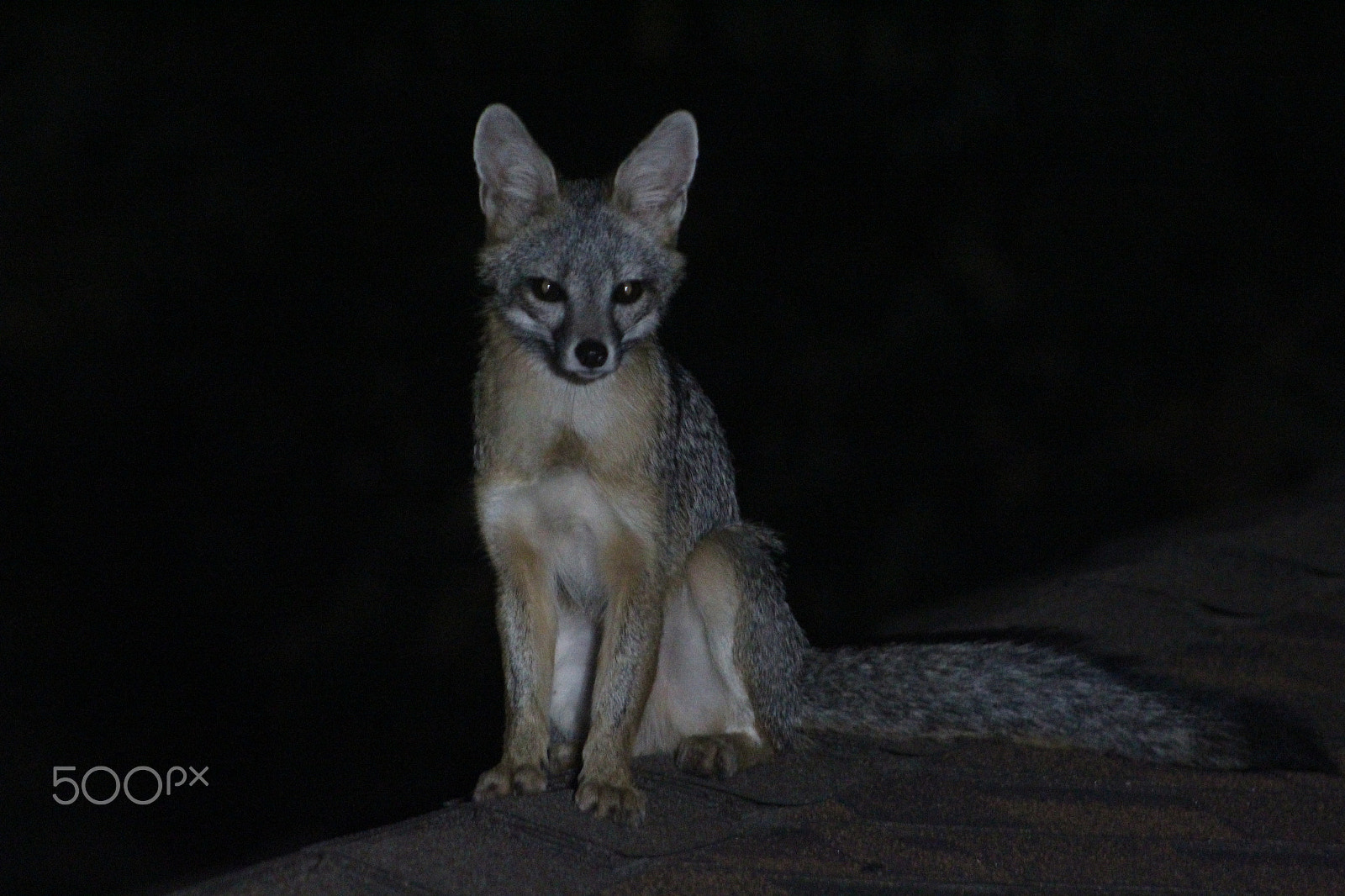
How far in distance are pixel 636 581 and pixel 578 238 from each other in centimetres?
89

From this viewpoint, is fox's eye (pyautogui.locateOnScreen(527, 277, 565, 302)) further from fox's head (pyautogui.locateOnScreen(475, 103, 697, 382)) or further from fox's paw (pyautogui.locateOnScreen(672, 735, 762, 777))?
fox's paw (pyautogui.locateOnScreen(672, 735, 762, 777))

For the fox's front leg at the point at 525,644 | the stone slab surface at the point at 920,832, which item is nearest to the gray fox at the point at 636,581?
the fox's front leg at the point at 525,644

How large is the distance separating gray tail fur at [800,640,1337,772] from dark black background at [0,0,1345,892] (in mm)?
4341

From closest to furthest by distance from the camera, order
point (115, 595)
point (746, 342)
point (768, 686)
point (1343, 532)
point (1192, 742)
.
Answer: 1. point (1192, 742)
2. point (768, 686)
3. point (1343, 532)
4. point (115, 595)
5. point (746, 342)

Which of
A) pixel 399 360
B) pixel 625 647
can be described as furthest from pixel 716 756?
pixel 399 360

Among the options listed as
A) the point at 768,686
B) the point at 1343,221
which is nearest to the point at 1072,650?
the point at 768,686

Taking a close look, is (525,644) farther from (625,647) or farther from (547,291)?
(547,291)

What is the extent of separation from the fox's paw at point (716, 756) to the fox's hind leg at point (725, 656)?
0.04ft

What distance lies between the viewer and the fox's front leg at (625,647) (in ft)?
11.4

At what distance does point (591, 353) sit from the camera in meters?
3.46

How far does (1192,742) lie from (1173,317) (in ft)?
33.4

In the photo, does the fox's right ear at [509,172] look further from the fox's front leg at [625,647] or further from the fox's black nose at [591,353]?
the fox's front leg at [625,647]

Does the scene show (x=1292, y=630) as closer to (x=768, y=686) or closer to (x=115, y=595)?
(x=768, y=686)

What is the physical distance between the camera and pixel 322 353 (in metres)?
9.34
